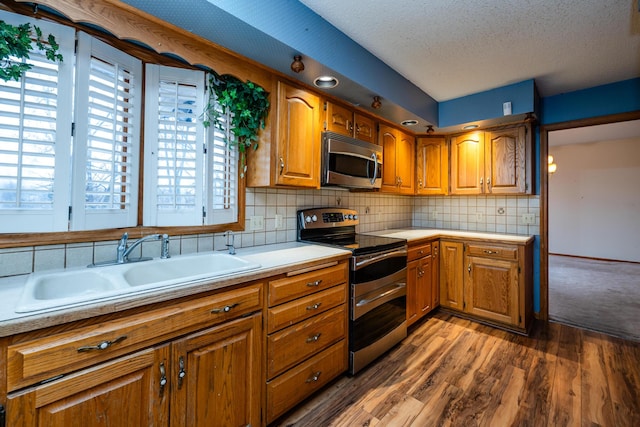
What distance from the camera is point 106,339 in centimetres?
94

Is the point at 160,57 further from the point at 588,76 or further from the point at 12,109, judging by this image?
the point at 588,76

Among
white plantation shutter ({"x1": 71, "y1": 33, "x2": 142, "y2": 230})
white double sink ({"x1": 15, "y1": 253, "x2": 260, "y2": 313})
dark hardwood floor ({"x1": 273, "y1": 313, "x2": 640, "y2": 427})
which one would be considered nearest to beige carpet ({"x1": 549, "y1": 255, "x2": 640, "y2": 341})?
dark hardwood floor ({"x1": 273, "y1": 313, "x2": 640, "y2": 427})

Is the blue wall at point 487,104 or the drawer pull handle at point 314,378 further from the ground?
the blue wall at point 487,104

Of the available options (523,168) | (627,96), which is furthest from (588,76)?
(523,168)

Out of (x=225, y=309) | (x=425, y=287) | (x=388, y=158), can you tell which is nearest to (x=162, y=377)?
(x=225, y=309)

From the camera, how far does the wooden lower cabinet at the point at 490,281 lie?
259cm

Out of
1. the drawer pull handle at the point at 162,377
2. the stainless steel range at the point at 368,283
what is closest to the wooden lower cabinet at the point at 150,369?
the drawer pull handle at the point at 162,377

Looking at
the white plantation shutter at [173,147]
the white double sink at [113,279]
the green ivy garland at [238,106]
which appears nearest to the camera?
the white double sink at [113,279]

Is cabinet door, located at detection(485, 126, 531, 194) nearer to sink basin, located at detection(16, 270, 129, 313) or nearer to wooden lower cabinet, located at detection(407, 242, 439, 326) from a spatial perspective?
wooden lower cabinet, located at detection(407, 242, 439, 326)

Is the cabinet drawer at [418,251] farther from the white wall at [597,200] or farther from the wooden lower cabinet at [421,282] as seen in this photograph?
the white wall at [597,200]

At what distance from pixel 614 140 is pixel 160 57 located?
25.8 feet

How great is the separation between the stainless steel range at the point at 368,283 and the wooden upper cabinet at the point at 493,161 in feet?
4.55

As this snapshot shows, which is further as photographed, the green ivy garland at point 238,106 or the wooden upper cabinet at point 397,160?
the wooden upper cabinet at point 397,160

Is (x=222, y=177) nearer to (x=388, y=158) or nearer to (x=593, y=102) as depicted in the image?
(x=388, y=158)
